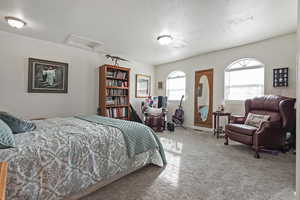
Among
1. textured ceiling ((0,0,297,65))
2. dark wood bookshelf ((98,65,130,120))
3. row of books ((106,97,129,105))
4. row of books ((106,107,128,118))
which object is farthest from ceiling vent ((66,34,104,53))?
row of books ((106,107,128,118))

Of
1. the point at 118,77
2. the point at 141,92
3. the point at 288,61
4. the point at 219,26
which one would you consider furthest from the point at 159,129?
the point at 288,61

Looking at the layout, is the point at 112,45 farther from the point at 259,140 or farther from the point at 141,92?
the point at 259,140

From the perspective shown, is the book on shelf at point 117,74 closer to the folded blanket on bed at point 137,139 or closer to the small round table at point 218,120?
the folded blanket on bed at point 137,139

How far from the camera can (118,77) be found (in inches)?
167

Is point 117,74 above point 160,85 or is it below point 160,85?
above

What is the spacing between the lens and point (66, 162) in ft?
4.25

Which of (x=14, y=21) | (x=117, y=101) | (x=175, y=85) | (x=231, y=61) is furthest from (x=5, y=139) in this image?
(x=175, y=85)

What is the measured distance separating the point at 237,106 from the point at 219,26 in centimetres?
221

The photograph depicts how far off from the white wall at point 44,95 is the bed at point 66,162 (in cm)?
228

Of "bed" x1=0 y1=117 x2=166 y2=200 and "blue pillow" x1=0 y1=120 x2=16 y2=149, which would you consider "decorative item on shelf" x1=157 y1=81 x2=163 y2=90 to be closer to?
"bed" x1=0 y1=117 x2=166 y2=200

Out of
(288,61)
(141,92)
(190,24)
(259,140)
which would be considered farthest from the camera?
(141,92)

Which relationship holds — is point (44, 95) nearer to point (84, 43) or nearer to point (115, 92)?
point (84, 43)

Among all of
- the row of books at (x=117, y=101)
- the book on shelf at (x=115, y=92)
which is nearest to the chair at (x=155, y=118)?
the row of books at (x=117, y=101)

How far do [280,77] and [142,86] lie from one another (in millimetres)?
3962
